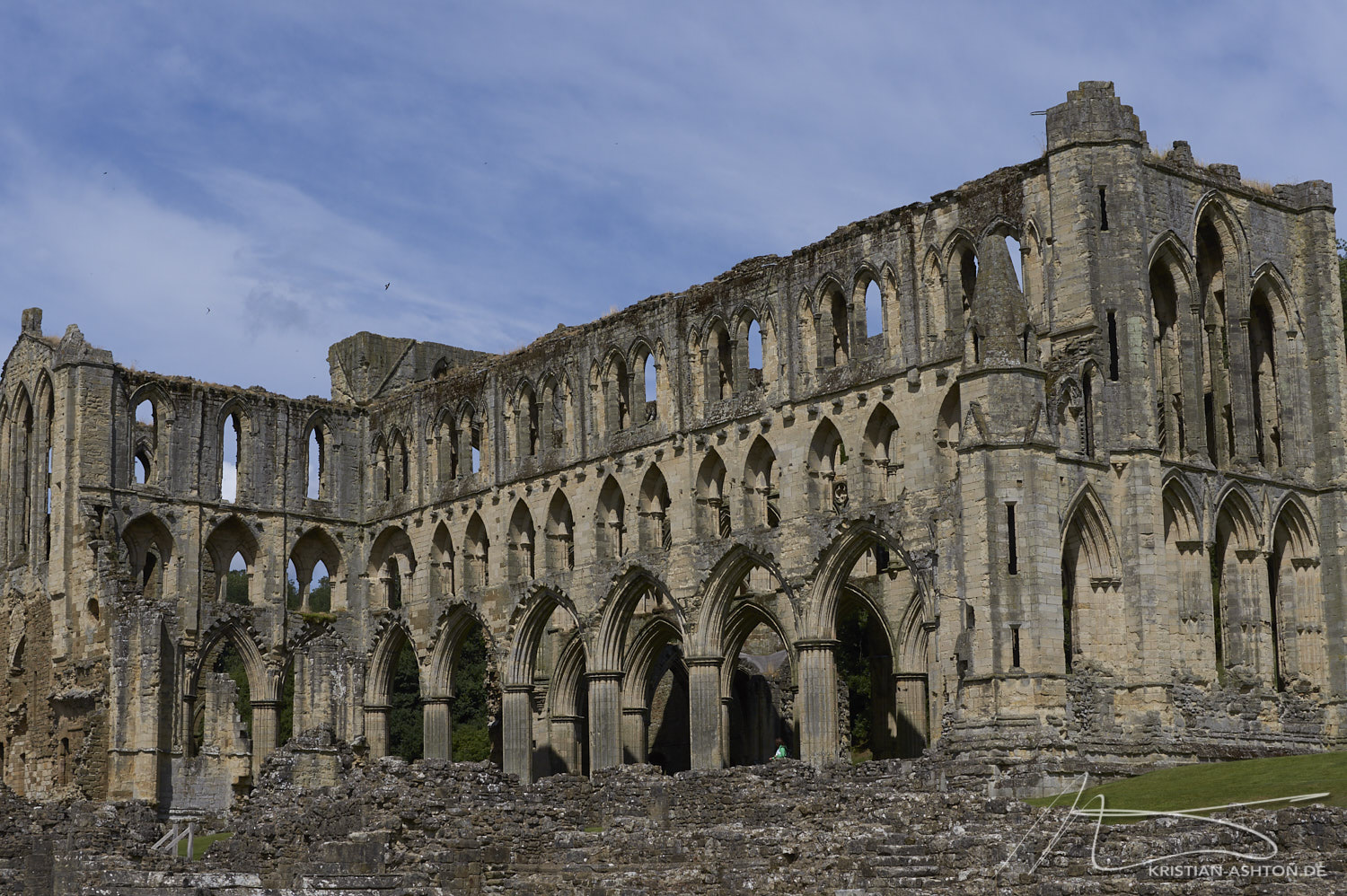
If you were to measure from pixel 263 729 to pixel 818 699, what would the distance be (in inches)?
616

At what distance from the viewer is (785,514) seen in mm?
40156

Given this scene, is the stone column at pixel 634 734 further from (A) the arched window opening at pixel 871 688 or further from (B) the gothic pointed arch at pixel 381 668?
(B) the gothic pointed arch at pixel 381 668

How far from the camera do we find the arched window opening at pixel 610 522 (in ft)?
146

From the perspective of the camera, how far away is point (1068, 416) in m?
35.2

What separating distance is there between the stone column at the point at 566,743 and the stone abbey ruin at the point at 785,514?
9 centimetres

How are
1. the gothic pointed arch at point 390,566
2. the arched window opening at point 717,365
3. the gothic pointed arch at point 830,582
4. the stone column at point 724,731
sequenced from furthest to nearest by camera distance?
the gothic pointed arch at point 390,566 < the arched window opening at point 717,365 < the stone column at point 724,731 < the gothic pointed arch at point 830,582

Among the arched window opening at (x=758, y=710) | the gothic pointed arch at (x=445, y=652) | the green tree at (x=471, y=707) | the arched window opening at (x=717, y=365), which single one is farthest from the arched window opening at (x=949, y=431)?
the green tree at (x=471, y=707)

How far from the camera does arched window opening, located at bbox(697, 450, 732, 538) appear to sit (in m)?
42.1

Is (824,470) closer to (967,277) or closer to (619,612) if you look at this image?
(967,277)

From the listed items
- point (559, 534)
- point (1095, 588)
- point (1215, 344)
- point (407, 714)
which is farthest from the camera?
point (407, 714)

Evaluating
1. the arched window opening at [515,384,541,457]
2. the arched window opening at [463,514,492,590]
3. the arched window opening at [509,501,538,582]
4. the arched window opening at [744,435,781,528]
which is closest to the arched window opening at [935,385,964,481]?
the arched window opening at [744,435,781,528]

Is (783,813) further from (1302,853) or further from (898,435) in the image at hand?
(898,435)

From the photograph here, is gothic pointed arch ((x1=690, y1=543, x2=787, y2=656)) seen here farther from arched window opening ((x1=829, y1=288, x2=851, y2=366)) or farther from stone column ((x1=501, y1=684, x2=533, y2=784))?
stone column ((x1=501, y1=684, x2=533, y2=784))

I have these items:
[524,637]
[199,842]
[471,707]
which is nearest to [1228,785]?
[524,637]
